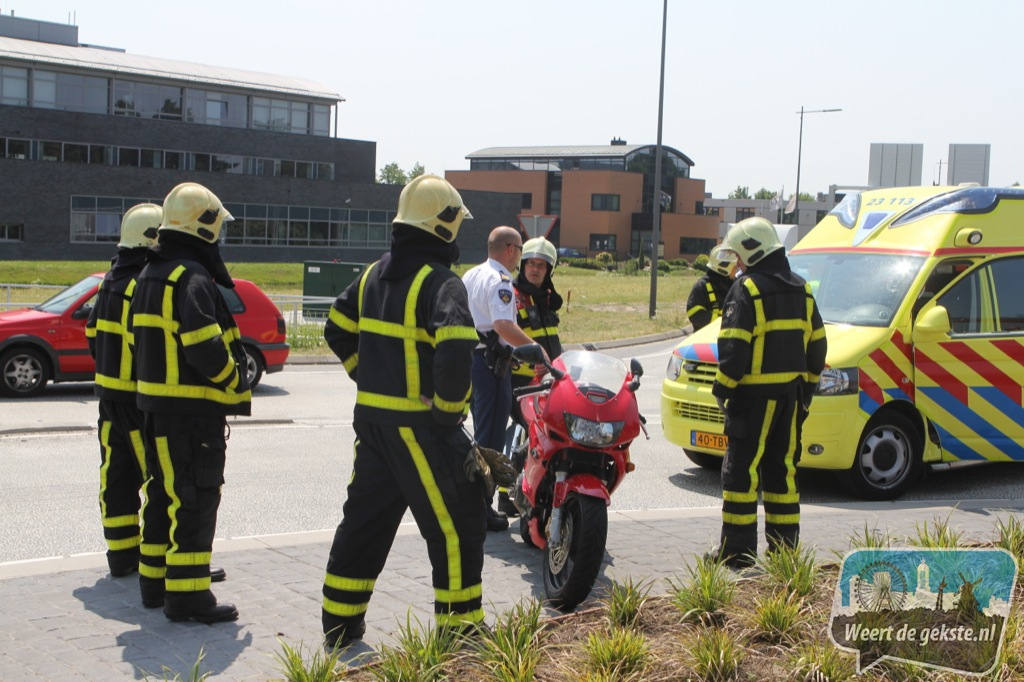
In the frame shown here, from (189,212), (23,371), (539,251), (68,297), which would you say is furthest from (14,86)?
(189,212)

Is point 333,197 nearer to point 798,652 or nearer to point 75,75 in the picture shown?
point 75,75

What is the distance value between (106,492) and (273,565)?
3.21 feet

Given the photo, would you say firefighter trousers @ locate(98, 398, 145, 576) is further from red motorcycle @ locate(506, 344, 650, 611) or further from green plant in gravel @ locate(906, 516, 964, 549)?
green plant in gravel @ locate(906, 516, 964, 549)

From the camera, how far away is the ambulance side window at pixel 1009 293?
9539 mm

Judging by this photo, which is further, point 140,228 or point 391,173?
point 391,173

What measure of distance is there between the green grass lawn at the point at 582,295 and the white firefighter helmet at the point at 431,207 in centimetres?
1649

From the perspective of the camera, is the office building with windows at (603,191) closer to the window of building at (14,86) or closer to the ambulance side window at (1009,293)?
the window of building at (14,86)

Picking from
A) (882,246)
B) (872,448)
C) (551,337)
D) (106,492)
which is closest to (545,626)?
(106,492)

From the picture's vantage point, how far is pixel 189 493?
5371 mm

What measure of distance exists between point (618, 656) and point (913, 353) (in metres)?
5.63

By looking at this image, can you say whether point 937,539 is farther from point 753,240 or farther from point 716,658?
point 753,240

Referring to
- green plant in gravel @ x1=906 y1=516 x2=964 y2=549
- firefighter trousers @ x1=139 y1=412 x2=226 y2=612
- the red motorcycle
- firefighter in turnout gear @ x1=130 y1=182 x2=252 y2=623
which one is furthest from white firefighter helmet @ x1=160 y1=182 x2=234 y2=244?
green plant in gravel @ x1=906 y1=516 x2=964 y2=549

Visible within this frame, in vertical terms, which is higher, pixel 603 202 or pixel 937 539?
pixel 603 202

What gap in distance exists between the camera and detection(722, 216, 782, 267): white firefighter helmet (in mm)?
6398
